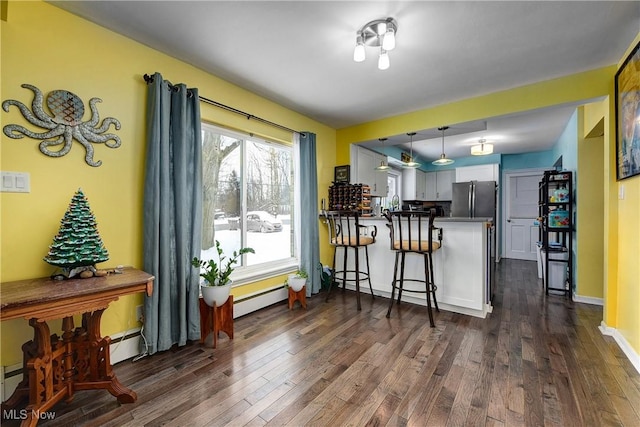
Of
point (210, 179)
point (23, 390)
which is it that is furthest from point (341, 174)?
point (23, 390)

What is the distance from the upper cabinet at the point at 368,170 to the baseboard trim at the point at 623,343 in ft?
10.2

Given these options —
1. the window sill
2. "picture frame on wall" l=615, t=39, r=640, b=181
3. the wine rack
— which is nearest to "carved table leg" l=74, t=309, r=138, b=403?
the window sill

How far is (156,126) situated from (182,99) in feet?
1.11

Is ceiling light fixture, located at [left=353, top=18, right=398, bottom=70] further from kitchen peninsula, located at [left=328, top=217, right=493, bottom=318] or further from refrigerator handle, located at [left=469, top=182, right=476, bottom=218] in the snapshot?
refrigerator handle, located at [left=469, top=182, right=476, bottom=218]

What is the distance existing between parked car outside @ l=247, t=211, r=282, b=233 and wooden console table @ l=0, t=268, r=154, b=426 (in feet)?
4.69

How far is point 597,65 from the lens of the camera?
240 centimetres

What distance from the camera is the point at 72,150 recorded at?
5.93 ft

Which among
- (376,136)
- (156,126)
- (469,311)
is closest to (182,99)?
(156,126)

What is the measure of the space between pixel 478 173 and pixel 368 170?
315 cm

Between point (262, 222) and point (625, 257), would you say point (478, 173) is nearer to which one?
point (625, 257)

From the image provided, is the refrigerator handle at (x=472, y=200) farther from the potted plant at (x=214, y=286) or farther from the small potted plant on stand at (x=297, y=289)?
the potted plant at (x=214, y=286)

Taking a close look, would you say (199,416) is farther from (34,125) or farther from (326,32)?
(326,32)

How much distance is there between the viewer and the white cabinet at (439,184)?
682 cm

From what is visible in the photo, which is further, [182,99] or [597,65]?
[597,65]
